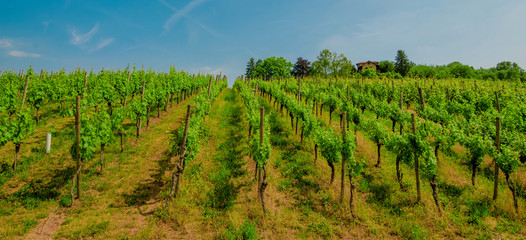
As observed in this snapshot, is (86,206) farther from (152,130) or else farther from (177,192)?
(152,130)

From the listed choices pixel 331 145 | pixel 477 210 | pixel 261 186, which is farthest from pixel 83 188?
pixel 477 210

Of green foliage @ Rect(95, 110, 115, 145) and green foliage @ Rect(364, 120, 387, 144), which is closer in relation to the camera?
green foliage @ Rect(95, 110, 115, 145)

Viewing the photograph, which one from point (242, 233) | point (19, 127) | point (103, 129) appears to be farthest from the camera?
point (103, 129)

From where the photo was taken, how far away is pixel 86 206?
697 centimetres

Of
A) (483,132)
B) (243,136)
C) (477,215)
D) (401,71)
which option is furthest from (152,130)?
(401,71)

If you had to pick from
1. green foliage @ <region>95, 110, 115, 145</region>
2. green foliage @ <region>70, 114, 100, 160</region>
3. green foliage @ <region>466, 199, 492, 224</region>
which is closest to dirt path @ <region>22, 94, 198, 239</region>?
green foliage @ <region>70, 114, 100, 160</region>

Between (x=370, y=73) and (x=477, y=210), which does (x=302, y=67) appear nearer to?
(x=370, y=73)

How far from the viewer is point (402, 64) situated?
64.1 m

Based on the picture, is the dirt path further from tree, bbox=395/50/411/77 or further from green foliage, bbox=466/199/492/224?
tree, bbox=395/50/411/77


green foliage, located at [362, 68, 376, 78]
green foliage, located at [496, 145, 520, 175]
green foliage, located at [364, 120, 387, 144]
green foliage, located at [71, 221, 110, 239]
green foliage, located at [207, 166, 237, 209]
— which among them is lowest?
green foliage, located at [71, 221, 110, 239]

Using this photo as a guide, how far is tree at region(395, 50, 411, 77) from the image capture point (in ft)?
208

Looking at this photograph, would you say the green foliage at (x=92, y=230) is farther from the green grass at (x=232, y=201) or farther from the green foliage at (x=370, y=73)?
the green foliage at (x=370, y=73)

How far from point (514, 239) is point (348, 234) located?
454cm

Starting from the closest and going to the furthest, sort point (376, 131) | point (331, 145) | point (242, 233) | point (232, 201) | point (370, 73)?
point (242, 233), point (232, 201), point (331, 145), point (376, 131), point (370, 73)
